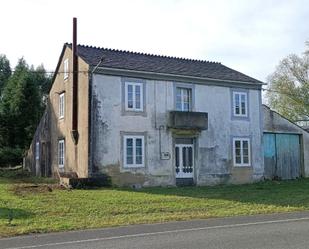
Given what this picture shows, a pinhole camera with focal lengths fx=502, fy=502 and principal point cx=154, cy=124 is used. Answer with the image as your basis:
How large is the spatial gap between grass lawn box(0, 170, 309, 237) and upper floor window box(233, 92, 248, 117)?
6507mm

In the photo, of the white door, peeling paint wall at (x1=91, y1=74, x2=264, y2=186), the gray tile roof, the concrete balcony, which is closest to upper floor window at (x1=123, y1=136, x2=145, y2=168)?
peeling paint wall at (x1=91, y1=74, x2=264, y2=186)

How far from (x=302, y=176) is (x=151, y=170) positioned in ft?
38.2

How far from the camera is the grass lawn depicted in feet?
46.9

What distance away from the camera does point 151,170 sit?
26.1 metres

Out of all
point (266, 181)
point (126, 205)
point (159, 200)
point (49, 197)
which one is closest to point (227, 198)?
point (159, 200)

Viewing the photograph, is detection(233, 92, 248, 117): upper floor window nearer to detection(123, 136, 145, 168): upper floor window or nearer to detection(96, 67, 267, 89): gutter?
detection(96, 67, 267, 89): gutter

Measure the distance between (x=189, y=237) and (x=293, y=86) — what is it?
47.0m

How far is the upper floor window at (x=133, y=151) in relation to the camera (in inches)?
1003

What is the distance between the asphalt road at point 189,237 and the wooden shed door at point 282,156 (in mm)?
17358

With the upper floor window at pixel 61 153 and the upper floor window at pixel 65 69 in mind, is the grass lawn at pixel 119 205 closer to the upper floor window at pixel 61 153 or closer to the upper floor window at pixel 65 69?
the upper floor window at pixel 61 153

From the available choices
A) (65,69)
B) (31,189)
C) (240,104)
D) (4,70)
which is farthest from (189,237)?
(4,70)

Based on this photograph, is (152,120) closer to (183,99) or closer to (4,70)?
(183,99)

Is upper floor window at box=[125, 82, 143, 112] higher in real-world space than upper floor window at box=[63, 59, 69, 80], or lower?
lower

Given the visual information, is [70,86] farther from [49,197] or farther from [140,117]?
[49,197]
